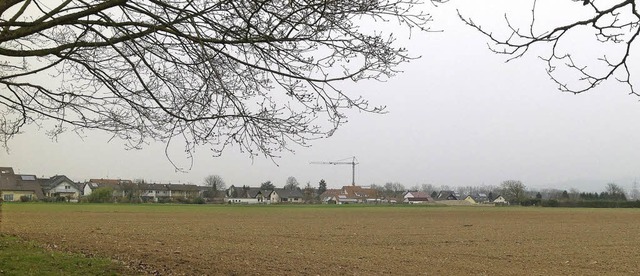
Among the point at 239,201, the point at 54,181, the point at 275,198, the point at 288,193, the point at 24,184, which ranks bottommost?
the point at 239,201

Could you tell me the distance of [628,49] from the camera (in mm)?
5461

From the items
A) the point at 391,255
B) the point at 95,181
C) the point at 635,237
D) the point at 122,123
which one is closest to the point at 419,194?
the point at 95,181

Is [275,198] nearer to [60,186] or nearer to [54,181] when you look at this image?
[60,186]

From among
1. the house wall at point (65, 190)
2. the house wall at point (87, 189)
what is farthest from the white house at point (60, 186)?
the house wall at point (87, 189)

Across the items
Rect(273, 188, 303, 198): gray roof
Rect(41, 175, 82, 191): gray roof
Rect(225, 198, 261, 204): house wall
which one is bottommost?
Rect(225, 198, 261, 204): house wall

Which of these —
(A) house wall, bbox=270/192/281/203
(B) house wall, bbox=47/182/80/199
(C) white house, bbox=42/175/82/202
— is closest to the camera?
(C) white house, bbox=42/175/82/202

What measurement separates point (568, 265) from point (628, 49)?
15.3 meters

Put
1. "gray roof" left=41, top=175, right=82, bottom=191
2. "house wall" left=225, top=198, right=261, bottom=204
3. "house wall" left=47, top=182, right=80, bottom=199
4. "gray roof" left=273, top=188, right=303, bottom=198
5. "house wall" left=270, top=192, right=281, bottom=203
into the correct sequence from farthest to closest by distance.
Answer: "gray roof" left=273, top=188, right=303, bottom=198
"house wall" left=270, top=192, right=281, bottom=203
"house wall" left=225, top=198, right=261, bottom=204
"gray roof" left=41, top=175, right=82, bottom=191
"house wall" left=47, top=182, right=80, bottom=199

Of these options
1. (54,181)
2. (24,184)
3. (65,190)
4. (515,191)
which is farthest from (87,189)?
(515,191)

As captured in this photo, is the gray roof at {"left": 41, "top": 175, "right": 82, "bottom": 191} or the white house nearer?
the white house

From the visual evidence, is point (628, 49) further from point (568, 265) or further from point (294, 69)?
point (568, 265)

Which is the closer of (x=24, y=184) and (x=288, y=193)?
(x=24, y=184)

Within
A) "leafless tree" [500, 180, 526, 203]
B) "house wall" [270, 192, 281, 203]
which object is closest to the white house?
"house wall" [270, 192, 281, 203]

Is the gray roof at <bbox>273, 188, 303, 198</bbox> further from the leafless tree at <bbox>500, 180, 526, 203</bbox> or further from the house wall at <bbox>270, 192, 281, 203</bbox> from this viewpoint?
the leafless tree at <bbox>500, 180, 526, 203</bbox>
